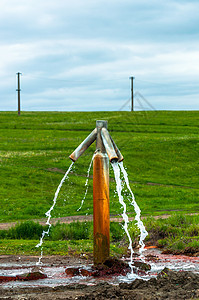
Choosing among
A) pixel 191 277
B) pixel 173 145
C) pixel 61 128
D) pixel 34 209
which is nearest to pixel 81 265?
pixel 191 277

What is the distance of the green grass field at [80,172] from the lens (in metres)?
20.5

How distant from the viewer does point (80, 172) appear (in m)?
29.5

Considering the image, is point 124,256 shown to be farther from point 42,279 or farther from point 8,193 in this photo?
point 8,193

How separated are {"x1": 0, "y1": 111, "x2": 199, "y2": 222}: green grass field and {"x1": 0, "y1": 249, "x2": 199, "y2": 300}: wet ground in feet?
28.9

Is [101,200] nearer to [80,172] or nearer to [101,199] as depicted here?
[101,199]

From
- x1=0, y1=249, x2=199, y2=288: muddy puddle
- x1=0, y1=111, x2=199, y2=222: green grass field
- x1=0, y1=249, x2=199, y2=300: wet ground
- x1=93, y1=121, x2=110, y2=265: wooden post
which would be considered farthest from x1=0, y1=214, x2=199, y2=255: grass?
x1=0, y1=111, x2=199, y2=222: green grass field

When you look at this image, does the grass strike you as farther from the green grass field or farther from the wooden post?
the green grass field

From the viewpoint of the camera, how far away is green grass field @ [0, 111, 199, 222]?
20.5 m

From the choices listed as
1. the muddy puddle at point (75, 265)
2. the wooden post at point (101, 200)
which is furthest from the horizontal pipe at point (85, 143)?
the muddy puddle at point (75, 265)

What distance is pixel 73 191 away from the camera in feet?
80.3

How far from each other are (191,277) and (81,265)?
2.41m

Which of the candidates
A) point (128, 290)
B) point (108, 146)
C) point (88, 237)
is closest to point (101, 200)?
point (108, 146)

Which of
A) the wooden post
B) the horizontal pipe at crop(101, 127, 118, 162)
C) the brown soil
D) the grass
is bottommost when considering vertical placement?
the grass

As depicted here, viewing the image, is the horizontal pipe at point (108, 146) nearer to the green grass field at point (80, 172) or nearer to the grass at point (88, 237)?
the grass at point (88, 237)
